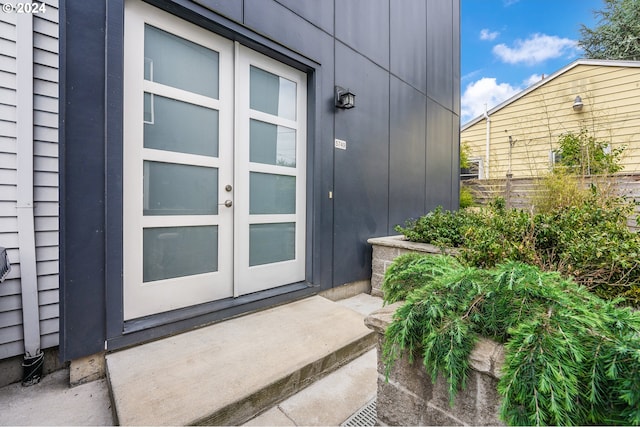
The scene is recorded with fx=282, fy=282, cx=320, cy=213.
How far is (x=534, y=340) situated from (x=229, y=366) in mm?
1573

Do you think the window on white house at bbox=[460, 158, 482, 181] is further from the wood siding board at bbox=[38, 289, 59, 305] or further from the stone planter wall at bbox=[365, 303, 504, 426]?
the wood siding board at bbox=[38, 289, 59, 305]

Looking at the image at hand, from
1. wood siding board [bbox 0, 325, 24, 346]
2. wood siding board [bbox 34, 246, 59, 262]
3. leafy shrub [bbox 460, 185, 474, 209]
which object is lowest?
wood siding board [bbox 0, 325, 24, 346]

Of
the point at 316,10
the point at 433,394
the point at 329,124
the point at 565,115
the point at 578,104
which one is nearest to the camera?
the point at 433,394

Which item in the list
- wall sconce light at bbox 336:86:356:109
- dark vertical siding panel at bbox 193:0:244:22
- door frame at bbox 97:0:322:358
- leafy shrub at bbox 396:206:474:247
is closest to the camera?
door frame at bbox 97:0:322:358

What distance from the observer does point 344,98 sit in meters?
3.19

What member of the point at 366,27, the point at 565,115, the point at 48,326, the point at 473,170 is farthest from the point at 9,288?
the point at 565,115

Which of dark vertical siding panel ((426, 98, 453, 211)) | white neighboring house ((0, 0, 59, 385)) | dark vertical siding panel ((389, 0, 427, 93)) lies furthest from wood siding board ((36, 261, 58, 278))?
dark vertical siding panel ((426, 98, 453, 211))

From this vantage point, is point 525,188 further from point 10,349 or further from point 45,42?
point 10,349

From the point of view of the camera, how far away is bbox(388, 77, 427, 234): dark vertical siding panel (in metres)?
4.08

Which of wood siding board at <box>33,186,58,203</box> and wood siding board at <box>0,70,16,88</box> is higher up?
wood siding board at <box>0,70,16,88</box>

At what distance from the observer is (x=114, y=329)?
1.80m

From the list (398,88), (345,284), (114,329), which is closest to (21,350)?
(114,329)

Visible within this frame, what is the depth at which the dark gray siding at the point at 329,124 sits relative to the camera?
5.56ft

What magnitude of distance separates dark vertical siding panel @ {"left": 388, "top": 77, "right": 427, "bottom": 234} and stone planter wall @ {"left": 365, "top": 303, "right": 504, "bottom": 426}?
2923mm
